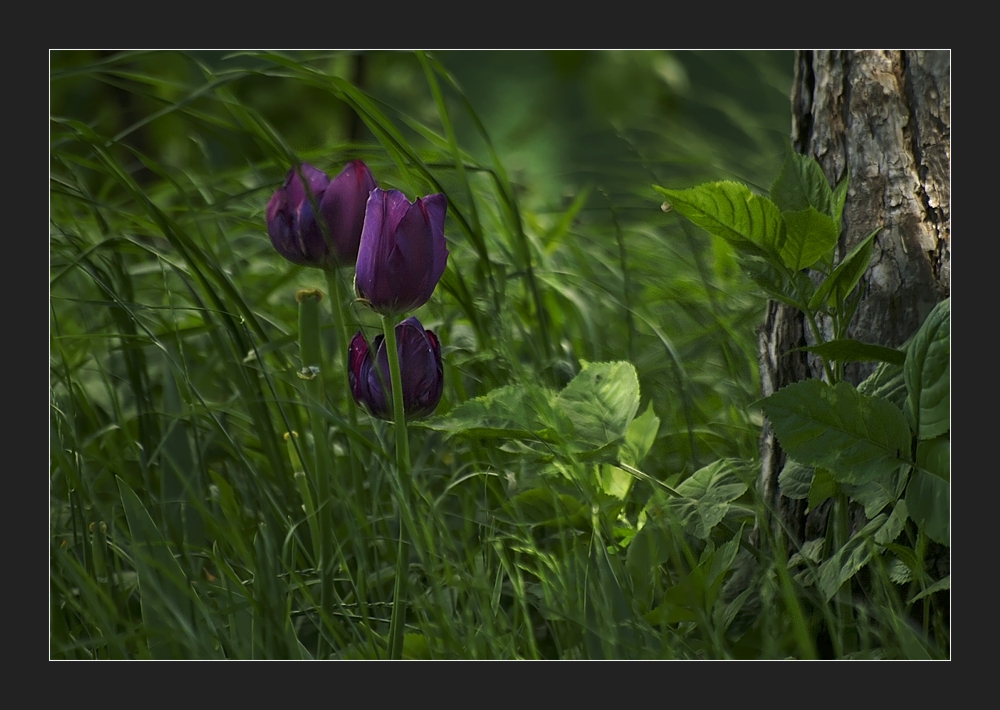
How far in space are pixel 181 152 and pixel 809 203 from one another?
0.83 metres

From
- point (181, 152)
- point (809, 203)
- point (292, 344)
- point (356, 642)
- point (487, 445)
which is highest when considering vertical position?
point (181, 152)

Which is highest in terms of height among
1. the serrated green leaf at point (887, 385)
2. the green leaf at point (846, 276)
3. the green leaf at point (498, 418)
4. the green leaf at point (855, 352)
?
the green leaf at point (846, 276)

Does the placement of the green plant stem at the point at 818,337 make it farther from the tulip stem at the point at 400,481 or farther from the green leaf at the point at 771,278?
the tulip stem at the point at 400,481

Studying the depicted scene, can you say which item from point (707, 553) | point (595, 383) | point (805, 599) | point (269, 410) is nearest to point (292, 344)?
point (269, 410)

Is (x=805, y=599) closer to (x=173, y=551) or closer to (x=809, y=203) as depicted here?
(x=809, y=203)

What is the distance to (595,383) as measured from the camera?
3.41 ft

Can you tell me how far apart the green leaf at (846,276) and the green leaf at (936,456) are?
0.52 ft

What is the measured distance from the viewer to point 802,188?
3.26 feet

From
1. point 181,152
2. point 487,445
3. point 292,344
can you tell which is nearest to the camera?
point 487,445

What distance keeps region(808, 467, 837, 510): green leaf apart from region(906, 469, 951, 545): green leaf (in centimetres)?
7

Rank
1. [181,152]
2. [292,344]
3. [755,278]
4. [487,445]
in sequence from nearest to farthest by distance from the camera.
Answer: [755,278]
[487,445]
[292,344]
[181,152]

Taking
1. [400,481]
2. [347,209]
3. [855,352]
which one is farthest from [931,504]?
[347,209]

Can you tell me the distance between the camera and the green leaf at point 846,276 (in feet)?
3.05

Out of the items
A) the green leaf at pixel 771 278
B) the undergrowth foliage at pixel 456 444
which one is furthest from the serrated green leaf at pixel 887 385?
the green leaf at pixel 771 278
